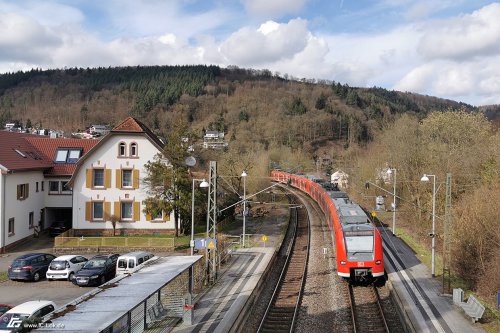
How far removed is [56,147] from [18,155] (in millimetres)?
5754

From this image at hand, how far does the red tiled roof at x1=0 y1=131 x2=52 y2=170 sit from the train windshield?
960 inches

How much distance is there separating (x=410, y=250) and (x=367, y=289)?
368 inches

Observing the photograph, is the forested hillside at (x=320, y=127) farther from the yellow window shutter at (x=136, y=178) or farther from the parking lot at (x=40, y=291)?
the parking lot at (x=40, y=291)

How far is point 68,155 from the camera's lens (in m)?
41.0

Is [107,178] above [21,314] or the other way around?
above

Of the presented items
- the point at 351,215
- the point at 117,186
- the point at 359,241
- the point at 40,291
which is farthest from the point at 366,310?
the point at 117,186

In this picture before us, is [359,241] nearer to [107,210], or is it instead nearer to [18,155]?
[107,210]

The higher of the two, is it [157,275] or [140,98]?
[140,98]

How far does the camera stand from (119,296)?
13328mm

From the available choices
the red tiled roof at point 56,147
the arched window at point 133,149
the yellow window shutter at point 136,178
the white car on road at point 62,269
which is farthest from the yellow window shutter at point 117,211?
the white car on road at point 62,269

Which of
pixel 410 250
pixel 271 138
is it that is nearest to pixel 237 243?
pixel 410 250

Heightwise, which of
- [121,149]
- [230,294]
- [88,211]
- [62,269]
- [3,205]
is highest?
[121,149]

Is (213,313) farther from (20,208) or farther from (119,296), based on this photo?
(20,208)

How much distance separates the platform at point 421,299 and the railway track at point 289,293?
4574 millimetres
